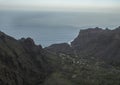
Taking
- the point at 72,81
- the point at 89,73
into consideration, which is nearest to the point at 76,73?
the point at 89,73

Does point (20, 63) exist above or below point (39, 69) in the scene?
above

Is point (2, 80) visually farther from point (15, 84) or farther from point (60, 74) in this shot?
point (60, 74)

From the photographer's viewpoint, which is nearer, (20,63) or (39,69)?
(20,63)

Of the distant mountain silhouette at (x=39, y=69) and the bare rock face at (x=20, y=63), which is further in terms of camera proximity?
the distant mountain silhouette at (x=39, y=69)

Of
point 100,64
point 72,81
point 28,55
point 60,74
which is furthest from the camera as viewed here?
point 100,64

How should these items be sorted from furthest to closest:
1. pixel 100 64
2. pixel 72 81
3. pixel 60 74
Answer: pixel 100 64
pixel 60 74
pixel 72 81

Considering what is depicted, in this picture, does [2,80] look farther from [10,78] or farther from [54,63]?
[54,63]

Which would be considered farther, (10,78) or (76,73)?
(76,73)

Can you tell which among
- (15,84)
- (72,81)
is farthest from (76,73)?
(15,84)

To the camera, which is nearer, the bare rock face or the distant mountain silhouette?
the bare rock face
